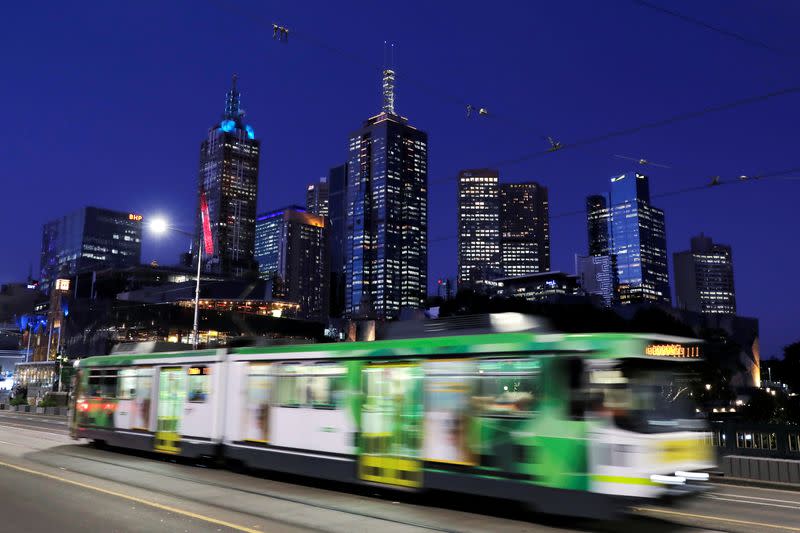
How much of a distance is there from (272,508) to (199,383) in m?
7.14

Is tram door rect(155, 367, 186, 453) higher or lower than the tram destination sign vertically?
lower

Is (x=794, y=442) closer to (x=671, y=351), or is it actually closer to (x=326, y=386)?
(x=671, y=351)

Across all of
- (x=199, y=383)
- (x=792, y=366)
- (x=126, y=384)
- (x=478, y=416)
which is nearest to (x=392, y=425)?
→ (x=478, y=416)

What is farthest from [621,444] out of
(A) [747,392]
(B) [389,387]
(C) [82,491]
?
(A) [747,392]

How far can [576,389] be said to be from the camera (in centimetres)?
1027

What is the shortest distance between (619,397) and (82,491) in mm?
9802

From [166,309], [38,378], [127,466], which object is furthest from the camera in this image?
[166,309]

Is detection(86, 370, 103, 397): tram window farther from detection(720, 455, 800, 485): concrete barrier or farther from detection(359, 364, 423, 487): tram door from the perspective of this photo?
detection(720, 455, 800, 485): concrete barrier

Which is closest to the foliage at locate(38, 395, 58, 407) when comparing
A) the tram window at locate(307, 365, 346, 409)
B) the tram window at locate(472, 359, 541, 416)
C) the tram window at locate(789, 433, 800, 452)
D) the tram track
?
the tram track

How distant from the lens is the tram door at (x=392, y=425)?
487 inches

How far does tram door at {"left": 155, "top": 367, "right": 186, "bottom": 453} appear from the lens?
1823 centimetres

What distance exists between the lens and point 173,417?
60.4 feet

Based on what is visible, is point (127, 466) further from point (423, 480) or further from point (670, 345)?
point (670, 345)

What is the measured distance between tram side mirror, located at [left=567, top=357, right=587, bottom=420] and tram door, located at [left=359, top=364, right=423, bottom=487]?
10.1 feet
